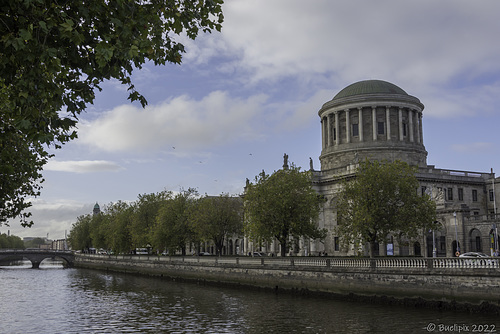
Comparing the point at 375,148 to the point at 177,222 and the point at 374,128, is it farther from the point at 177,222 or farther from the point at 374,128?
the point at 177,222

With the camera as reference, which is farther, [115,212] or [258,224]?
[115,212]

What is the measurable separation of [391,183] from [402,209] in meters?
2.69

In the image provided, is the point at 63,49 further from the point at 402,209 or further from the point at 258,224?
the point at 258,224

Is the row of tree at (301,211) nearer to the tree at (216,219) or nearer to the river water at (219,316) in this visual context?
the tree at (216,219)

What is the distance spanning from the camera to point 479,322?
85.5 ft

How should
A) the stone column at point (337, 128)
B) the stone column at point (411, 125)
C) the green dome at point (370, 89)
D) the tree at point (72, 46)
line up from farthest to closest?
1. the stone column at point (337, 128)
2. the green dome at point (370, 89)
3. the stone column at point (411, 125)
4. the tree at point (72, 46)

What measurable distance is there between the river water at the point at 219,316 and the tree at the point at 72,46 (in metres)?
18.3

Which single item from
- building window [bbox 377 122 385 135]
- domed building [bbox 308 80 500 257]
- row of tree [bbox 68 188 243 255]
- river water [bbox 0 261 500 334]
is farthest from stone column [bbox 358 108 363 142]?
river water [bbox 0 261 500 334]

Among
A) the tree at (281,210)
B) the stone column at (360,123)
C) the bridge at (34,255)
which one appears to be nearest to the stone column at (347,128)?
the stone column at (360,123)

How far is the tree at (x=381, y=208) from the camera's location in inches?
1766

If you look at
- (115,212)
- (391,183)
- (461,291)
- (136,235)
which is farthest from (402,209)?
(115,212)

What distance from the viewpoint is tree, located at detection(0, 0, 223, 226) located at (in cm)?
952

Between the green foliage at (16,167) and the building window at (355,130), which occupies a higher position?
the building window at (355,130)

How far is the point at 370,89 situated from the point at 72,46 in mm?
84897
